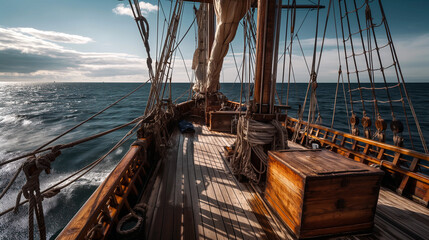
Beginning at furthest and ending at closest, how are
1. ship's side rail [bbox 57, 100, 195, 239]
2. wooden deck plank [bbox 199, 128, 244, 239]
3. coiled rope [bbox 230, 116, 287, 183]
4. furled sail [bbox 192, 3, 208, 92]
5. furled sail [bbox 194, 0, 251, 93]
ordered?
furled sail [bbox 192, 3, 208, 92]
furled sail [bbox 194, 0, 251, 93]
coiled rope [bbox 230, 116, 287, 183]
wooden deck plank [bbox 199, 128, 244, 239]
ship's side rail [bbox 57, 100, 195, 239]

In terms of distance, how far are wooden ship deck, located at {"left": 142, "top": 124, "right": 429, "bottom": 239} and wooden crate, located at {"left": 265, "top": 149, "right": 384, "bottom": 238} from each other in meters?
0.18

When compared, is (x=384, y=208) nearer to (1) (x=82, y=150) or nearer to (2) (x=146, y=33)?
(2) (x=146, y=33)

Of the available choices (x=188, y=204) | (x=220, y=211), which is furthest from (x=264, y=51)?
(x=188, y=204)

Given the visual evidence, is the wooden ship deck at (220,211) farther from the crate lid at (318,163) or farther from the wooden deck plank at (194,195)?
the crate lid at (318,163)

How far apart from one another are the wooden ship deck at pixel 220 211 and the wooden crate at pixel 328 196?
0.60ft

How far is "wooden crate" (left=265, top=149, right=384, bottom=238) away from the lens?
6.15ft

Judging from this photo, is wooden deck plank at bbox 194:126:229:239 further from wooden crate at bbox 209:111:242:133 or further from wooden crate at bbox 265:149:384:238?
wooden crate at bbox 209:111:242:133

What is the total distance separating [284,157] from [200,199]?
1321 mm

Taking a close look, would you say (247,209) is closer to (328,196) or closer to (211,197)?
(211,197)

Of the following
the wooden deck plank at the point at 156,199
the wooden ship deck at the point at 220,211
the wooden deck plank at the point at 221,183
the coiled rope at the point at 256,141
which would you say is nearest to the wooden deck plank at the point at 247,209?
the wooden ship deck at the point at 220,211

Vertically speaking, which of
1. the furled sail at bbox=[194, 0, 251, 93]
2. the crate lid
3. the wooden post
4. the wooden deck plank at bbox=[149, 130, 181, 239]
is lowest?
the wooden deck plank at bbox=[149, 130, 181, 239]

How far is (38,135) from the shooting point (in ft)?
44.2

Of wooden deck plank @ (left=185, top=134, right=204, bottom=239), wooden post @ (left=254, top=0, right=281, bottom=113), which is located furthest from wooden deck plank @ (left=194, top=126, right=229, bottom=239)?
wooden post @ (left=254, top=0, right=281, bottom=113)

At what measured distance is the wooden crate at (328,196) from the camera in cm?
188
